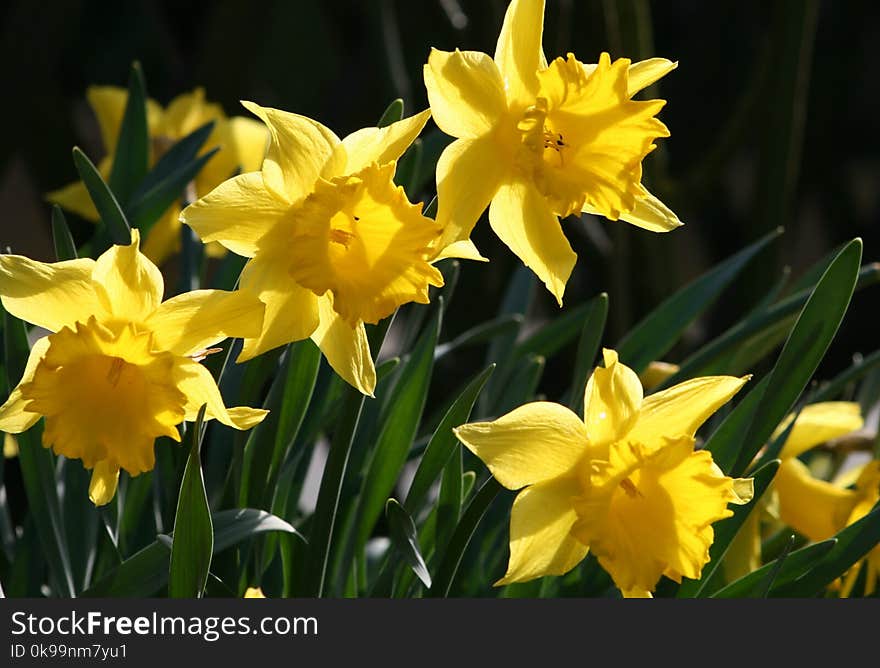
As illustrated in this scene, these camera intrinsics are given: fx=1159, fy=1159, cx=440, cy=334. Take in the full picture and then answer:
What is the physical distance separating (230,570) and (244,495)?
0.06 metres

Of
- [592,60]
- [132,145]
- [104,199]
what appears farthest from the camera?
[592,60]

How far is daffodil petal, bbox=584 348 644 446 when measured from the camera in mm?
676

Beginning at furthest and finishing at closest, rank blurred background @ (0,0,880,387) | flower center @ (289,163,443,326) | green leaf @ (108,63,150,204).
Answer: blurred background @ (0,0,880,387) < green leaf @ (108,63,150,204) < flower center @ (289,163,443,326)

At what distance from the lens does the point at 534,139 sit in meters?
0.65

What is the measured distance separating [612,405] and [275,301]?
21 cm

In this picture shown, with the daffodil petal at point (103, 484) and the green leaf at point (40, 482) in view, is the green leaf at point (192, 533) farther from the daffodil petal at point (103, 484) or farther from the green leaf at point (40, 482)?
the green leaf at point (40, 482)

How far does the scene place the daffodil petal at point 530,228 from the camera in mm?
678

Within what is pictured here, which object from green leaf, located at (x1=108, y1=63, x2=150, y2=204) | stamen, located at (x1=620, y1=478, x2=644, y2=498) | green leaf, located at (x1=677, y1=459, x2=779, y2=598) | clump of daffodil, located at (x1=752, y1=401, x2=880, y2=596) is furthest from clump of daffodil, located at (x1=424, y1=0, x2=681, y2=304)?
green leaf, located at (x1=108, y1=63, x2=150, y2=204)

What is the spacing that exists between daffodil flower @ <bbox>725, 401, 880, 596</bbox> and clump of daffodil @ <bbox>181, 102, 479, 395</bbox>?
40 centimetres

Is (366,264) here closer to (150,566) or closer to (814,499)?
(150,566)

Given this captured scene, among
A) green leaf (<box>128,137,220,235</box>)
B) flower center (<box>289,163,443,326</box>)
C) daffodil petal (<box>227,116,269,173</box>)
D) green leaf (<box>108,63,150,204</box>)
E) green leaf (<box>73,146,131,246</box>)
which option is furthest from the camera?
daffodil petal (<box>227,116,269,173</box>)

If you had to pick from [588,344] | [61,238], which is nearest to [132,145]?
A: [61,238]

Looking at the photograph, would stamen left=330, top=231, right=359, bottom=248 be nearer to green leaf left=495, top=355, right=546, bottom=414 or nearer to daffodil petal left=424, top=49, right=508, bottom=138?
daffodil petal left=424, top=49, right=508, bottom=138

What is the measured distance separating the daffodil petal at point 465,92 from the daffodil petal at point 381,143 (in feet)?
0.07
